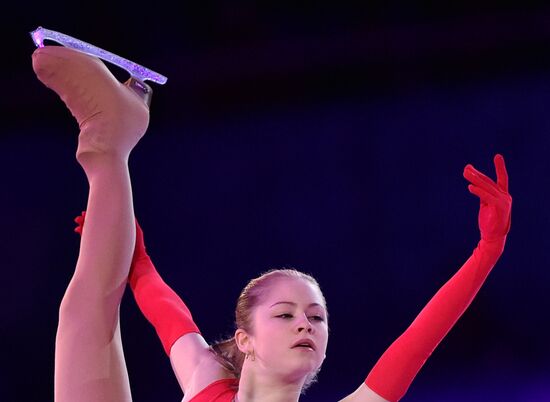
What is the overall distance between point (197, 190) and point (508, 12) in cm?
108

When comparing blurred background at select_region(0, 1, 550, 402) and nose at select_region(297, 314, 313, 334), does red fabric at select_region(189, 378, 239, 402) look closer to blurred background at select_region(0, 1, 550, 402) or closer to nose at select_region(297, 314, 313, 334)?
nose at select_region(297, 314, 313, 334)

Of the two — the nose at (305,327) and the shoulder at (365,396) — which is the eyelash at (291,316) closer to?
the nose at (305,327)

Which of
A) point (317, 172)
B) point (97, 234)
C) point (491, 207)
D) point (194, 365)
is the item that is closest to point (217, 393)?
point (194, 365)

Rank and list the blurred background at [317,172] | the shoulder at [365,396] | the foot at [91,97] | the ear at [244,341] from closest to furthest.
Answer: the shoulder at [365,396] < the ear at [244,341] < the foot at [91,97] < the blurred background at [317,172]

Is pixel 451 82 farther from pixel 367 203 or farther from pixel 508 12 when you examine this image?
pixel 367 203

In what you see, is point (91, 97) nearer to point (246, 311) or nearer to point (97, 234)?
point (97, 234)

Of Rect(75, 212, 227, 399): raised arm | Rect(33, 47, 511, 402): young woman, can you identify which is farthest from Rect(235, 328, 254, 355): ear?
Rect(75, 212, 227, 399): raised arm

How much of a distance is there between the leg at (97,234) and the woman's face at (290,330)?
0.30 meters

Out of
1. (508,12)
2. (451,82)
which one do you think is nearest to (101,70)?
(451,82)

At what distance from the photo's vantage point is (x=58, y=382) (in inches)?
59.5

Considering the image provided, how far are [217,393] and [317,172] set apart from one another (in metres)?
1.05

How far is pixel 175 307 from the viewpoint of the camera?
1654mm

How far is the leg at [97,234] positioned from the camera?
152cm

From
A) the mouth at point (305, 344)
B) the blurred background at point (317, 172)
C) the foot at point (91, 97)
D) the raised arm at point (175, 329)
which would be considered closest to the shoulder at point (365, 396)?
the mouth at point (305, 344)
